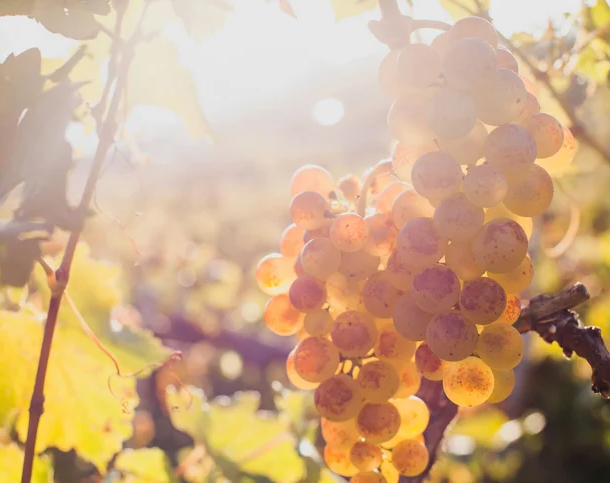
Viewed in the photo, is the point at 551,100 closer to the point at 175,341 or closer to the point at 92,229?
the point at 92,229

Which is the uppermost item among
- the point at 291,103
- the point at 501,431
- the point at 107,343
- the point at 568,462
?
the point at 107,343

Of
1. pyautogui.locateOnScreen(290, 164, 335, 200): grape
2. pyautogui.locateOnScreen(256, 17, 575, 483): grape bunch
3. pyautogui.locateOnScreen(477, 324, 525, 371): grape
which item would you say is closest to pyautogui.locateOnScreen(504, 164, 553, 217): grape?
pyautogui.locateOnScreen(256, 17, 575, 483): grape bunch

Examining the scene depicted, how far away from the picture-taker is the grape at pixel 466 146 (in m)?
0.60

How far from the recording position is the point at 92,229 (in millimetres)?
841

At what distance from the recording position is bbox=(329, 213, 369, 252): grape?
2.13 ft

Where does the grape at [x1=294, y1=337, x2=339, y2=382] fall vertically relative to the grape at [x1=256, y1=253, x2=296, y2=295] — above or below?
below

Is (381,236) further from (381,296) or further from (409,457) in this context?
(409,457)

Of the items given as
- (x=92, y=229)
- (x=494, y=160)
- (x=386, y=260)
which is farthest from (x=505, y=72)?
(x=92, y=229)

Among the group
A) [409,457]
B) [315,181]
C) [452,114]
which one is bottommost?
[409,457]

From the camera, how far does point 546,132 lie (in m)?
0.63

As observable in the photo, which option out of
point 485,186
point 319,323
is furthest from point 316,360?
point 485,186

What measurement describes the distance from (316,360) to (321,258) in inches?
4.3

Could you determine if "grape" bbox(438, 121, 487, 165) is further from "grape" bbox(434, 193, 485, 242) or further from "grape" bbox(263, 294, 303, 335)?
"grape" bbox(263, 294, 303, 335)

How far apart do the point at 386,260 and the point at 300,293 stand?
0.10m
